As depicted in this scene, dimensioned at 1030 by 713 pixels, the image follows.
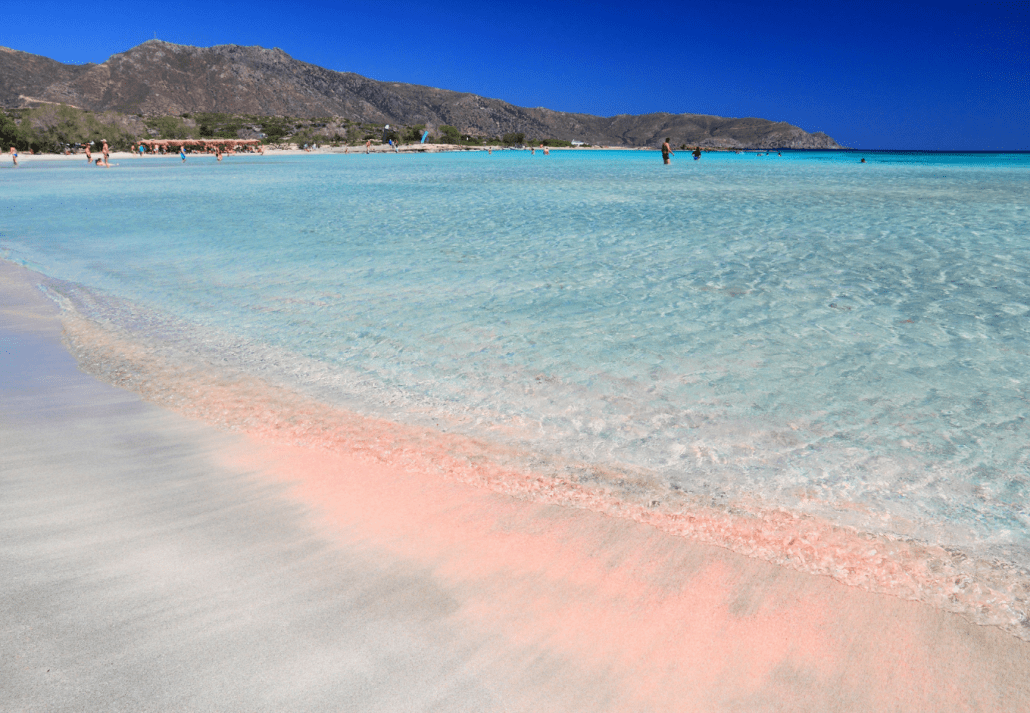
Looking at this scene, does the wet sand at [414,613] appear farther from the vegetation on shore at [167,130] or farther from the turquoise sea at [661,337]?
the vegetation on shore at [167,130]

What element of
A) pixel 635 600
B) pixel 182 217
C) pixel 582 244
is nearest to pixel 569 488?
pixel 635 600

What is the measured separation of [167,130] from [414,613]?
144m

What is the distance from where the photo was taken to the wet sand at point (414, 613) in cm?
238

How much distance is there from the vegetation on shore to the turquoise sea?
85097 mm

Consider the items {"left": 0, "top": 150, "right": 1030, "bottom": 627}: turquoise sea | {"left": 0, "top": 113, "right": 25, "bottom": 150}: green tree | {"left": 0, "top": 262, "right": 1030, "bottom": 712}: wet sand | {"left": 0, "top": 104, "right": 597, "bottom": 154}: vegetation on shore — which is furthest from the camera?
{"left": 0, "top": 104, "right": 597, "bottom": 154}: vegetation on shore

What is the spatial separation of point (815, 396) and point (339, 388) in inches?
167

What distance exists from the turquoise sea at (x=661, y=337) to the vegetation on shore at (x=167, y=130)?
8510 cm

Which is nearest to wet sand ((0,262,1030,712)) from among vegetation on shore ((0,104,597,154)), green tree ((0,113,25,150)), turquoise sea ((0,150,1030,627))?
turquoise sea ((0,150,1030,627))

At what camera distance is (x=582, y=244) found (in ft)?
45.1

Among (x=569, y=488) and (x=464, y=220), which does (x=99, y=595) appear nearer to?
(x=569, y=488)

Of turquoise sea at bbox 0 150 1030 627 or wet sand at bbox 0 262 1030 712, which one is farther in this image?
turquoise sea at bbox 0 150 1030 627

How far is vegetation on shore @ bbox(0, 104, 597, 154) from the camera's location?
3246 inches

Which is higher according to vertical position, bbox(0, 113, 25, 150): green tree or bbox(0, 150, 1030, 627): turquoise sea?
bbox(0, 113, 25, 150): green tree

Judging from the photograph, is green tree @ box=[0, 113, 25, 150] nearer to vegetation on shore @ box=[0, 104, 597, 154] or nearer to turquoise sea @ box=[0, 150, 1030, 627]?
vegetation on shore @ box=[0, 104, 597, 154]
